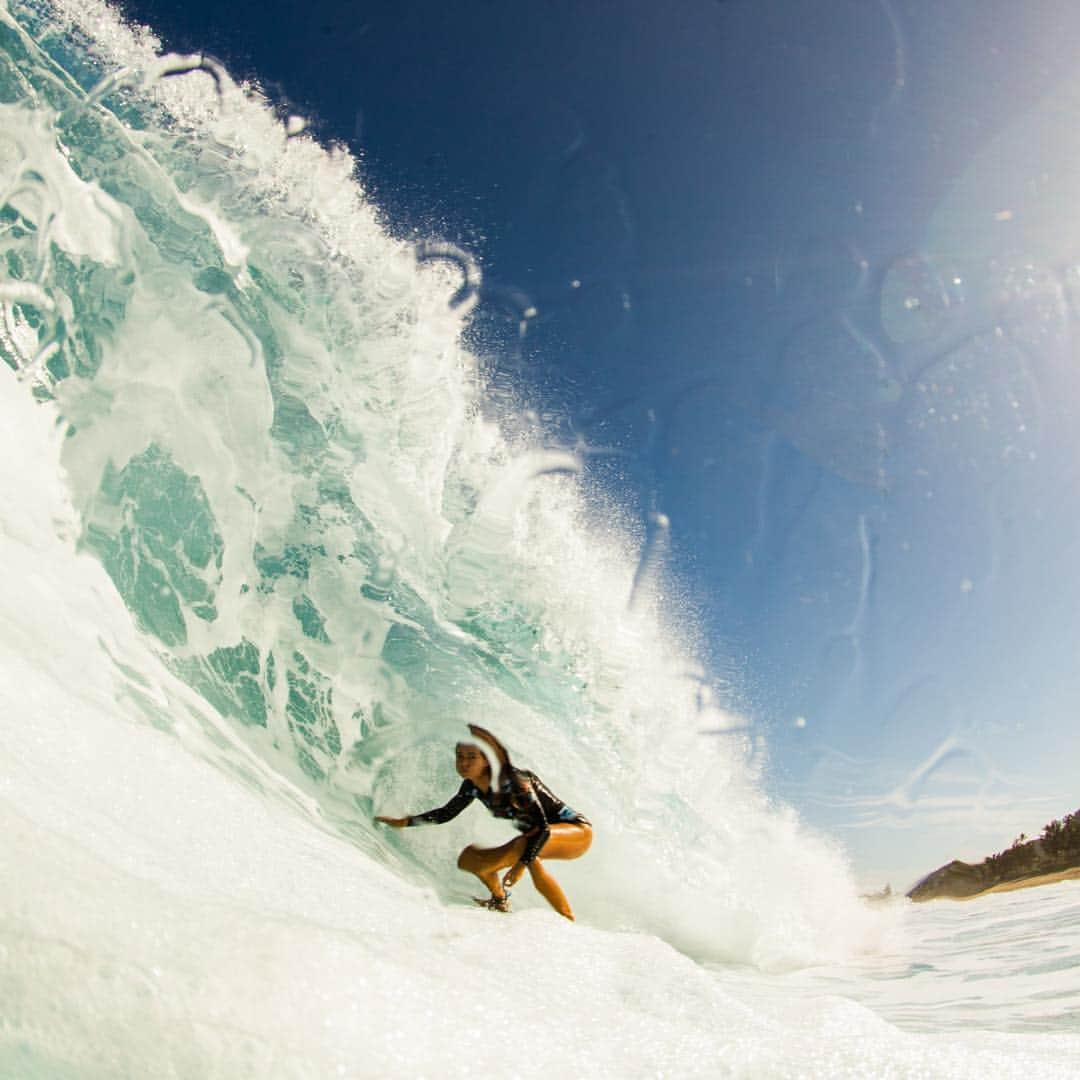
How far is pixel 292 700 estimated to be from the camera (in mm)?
5715

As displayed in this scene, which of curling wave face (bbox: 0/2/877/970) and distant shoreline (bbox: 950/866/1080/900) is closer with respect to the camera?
curling wave face (bbox: 0/2/877/970)

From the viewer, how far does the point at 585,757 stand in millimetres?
6949

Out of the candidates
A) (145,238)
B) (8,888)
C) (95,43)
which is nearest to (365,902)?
(8,888)

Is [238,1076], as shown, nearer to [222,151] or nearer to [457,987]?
[457,987]

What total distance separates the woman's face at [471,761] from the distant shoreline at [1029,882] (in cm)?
1566

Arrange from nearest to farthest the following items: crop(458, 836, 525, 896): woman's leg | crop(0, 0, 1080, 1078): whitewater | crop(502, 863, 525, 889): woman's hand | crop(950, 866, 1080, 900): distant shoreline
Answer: crop(0, 0, 1080, 1078): whitewater → crop(502, 863, 525, 889): woman's hand → crop(458, 836, 525, 896): woman's leg → crop(950, 866, 1080, 900): distant shoreline

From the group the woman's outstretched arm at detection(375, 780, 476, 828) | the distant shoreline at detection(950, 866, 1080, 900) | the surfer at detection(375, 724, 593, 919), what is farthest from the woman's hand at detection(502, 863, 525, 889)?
the distant shoreline at detection(950, 866, 1080, 900)

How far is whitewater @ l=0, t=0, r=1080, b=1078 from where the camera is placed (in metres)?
1.91

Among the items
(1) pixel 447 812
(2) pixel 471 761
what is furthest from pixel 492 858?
(2) pixel 471 761

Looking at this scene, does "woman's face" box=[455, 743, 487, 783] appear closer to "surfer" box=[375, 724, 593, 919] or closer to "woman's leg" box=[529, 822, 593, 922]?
"surfer" box=[375, 724, 593, 919]

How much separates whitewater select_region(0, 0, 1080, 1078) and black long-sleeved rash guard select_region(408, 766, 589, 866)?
409 millimetres

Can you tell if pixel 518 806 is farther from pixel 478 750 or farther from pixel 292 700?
pixel 292 700

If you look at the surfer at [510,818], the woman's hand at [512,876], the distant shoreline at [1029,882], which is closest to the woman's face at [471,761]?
the surfer at [510,818]

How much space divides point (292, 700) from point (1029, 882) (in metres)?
17.3
